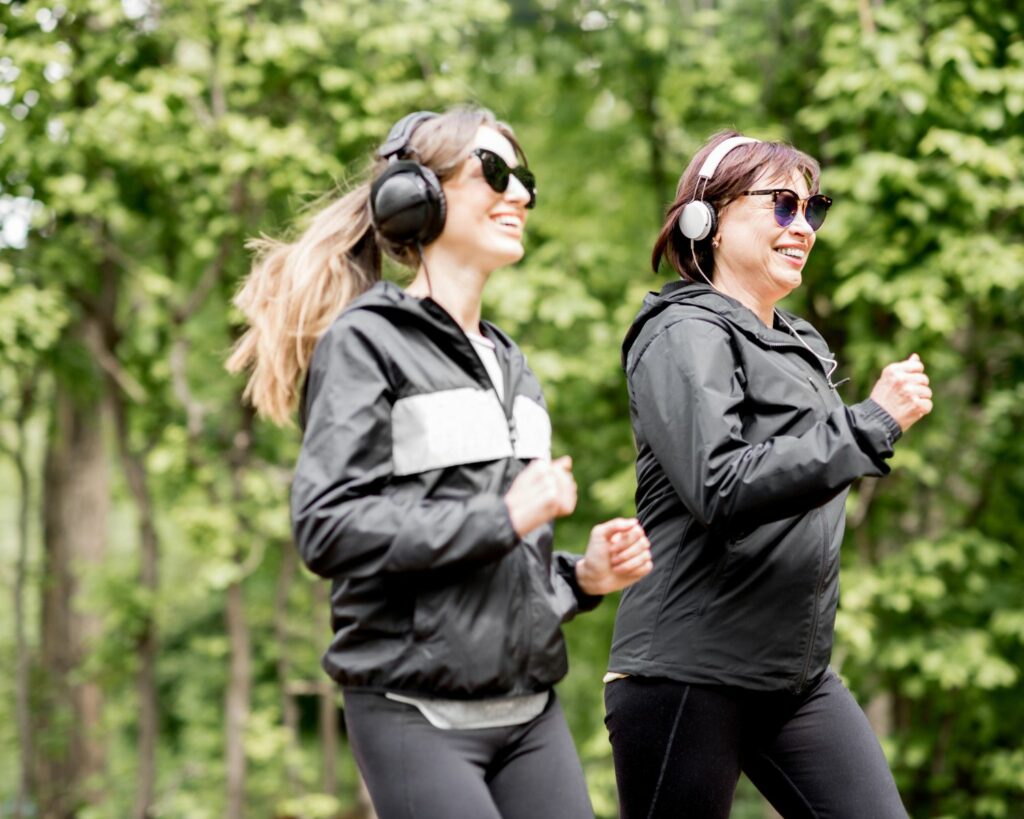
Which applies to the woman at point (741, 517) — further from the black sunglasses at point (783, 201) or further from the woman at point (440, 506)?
the woman at point (440, 506)

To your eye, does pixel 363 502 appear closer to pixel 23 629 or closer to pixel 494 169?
pixel 494 169

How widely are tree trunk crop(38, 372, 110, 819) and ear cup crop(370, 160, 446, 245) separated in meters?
8.20

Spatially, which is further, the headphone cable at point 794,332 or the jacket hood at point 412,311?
the headphone cable at point 794,332

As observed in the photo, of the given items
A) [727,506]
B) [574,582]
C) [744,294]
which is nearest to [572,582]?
[574,582]

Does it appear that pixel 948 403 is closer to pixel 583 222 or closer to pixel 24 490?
pixel 583 222

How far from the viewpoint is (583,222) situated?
7980 millimetres

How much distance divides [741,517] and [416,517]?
26.6 inches

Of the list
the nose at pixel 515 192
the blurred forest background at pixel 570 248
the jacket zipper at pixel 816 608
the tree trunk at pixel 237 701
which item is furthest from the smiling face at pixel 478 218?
the tree trunk at pixel 237 701

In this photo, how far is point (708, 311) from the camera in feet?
8.14

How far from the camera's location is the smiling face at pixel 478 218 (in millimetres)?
2191

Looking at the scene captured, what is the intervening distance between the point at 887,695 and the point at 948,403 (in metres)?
1.80

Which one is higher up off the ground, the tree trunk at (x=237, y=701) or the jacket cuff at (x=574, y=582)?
the jacket cuff at (x=574, y=582)

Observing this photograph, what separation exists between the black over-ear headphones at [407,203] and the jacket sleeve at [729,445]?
54 cm

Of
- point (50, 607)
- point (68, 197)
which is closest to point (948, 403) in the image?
point (68, 197)
